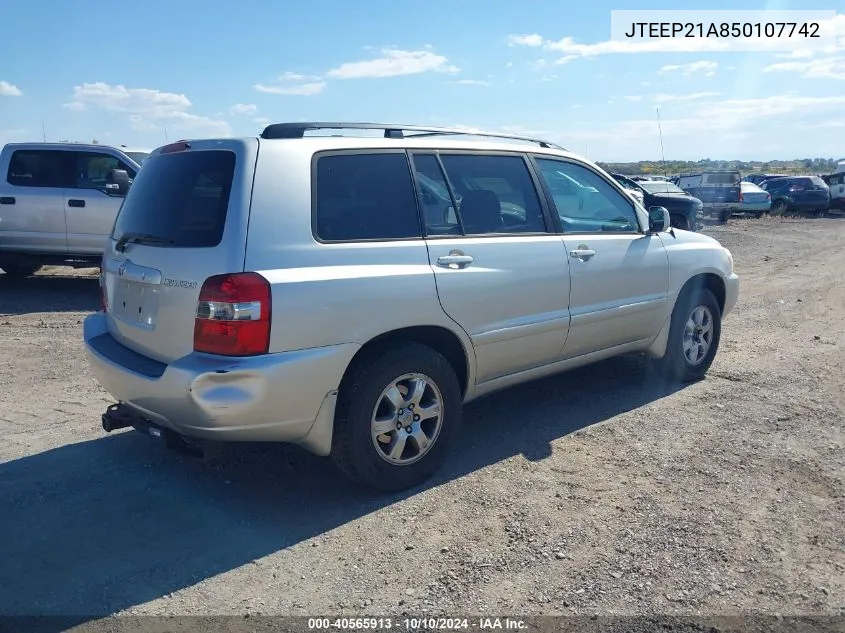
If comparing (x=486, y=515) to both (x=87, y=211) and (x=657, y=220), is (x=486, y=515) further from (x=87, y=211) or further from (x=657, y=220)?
(x=87, y=211)

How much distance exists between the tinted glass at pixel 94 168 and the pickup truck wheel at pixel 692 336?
758 centimetres

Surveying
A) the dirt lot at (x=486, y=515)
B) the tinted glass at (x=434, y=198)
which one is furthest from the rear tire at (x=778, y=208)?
the tinted glass at (x=434, y=198)

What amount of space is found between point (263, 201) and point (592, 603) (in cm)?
230

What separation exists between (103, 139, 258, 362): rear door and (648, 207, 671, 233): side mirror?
10.3ft

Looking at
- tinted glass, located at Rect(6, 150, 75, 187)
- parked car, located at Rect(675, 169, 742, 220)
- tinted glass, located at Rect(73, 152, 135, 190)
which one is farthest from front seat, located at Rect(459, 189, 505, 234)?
parked car, located at Rect(675, 169, 742, 220)

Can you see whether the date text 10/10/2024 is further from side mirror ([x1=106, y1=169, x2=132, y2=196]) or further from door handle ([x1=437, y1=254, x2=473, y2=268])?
Answer: side mirror ([x1=106, y1=169, x2=132, y2=196])

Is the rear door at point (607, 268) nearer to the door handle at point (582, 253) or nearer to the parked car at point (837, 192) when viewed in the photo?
the door handle at point (582, 253)

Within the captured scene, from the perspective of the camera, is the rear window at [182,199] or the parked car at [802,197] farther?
the parked car at [802,197]

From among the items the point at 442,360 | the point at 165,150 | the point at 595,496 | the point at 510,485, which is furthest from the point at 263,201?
the point at 595,496

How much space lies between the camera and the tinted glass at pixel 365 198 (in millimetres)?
3846

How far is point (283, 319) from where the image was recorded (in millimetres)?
3498

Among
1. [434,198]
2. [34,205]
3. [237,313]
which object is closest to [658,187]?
[34,205]

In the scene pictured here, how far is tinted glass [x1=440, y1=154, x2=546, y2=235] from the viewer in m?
4.52

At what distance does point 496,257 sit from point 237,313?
1663mm
